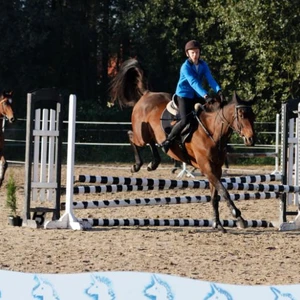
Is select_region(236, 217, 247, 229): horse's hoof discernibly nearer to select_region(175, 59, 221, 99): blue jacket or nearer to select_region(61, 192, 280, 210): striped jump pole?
select_region(61, 192, 280, 210): striped jump pole

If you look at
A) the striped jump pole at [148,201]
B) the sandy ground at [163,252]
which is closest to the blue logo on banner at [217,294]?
the sandy ground at [163,252]

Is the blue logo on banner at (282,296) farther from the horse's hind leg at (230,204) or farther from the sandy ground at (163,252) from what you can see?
the horse's hind leg at (230,204)

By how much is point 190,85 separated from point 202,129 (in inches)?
20.9

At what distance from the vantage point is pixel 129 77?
11.7 metres

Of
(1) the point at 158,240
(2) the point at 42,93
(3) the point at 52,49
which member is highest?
(3) the point at 52,49

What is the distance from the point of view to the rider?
9.36 m

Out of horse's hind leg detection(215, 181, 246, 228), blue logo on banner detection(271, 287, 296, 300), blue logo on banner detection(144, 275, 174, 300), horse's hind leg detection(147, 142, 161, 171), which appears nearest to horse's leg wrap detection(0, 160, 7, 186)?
horse's hind leg detection(147, 142, 161, 171)

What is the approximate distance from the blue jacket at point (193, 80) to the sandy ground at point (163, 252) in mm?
1568

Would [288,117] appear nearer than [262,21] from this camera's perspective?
Yes

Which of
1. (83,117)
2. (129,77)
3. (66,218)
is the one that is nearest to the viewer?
(66,218)

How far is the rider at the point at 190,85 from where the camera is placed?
9.36 m

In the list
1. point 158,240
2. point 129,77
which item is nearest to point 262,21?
point 129,77

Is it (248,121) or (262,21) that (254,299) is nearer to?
(248,121)

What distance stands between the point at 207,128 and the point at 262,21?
16743 mm
